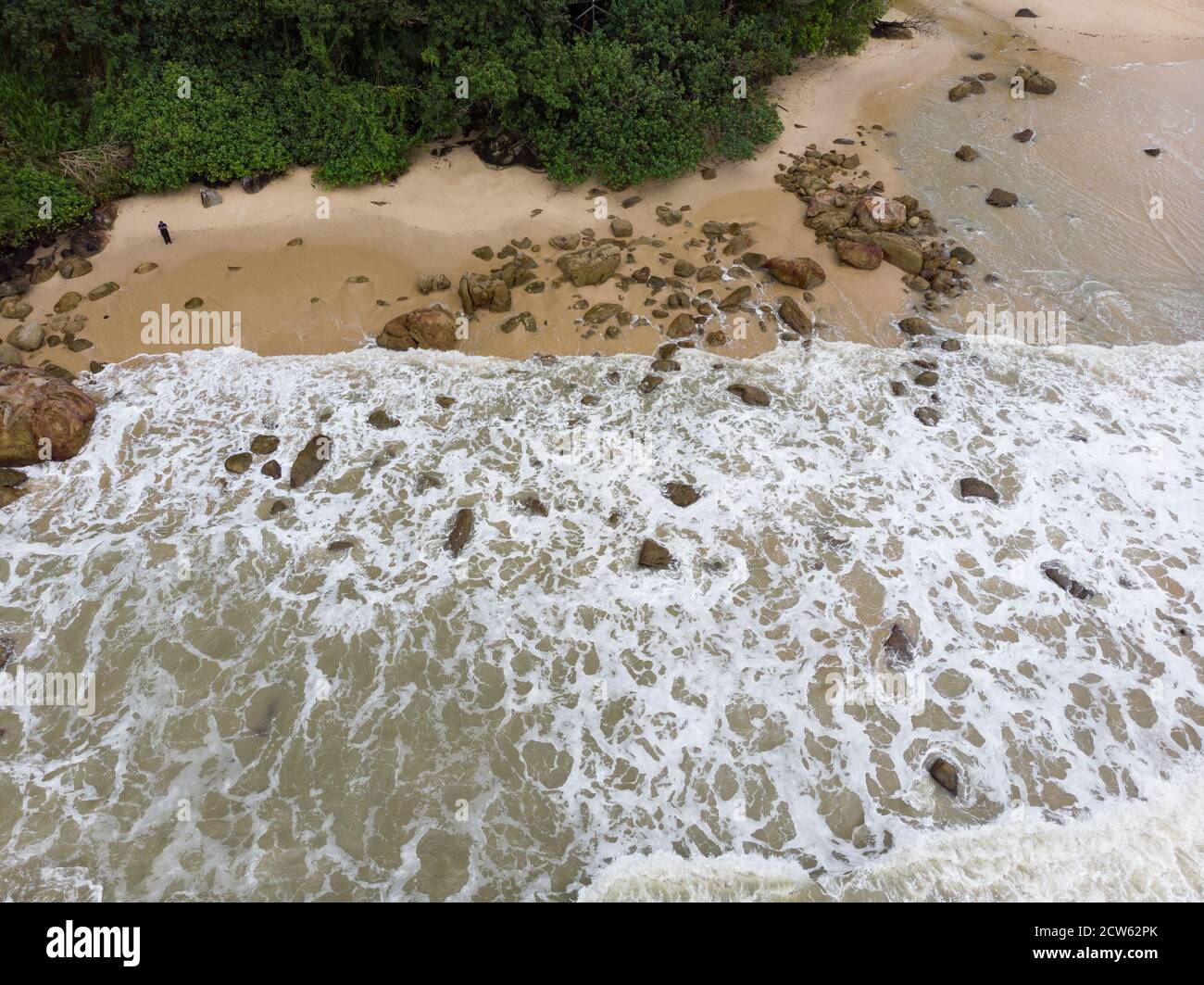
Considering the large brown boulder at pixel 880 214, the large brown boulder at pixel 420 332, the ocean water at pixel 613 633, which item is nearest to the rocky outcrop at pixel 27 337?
the ocean water at pixel 613 633

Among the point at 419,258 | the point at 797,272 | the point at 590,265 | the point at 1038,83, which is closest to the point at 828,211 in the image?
the point at 797,272

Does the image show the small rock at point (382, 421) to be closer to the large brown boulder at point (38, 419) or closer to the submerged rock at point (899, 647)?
the large brown boulder at point (38, 419)

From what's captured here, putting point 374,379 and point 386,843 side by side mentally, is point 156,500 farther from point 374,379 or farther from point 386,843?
point 386,843

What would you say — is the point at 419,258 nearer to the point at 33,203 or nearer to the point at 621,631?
the point at 33,203

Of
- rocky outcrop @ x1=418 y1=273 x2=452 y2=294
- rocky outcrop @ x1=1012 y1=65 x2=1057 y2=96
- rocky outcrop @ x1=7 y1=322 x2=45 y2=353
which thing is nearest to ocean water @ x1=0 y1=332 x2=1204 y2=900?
rocky outcrop @ x1=418 y1=273 x2=452 y2=294

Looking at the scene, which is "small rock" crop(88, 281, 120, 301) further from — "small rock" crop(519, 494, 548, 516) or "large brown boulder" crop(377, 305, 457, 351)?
"small rock" crop(519, 494, 548, 516)
